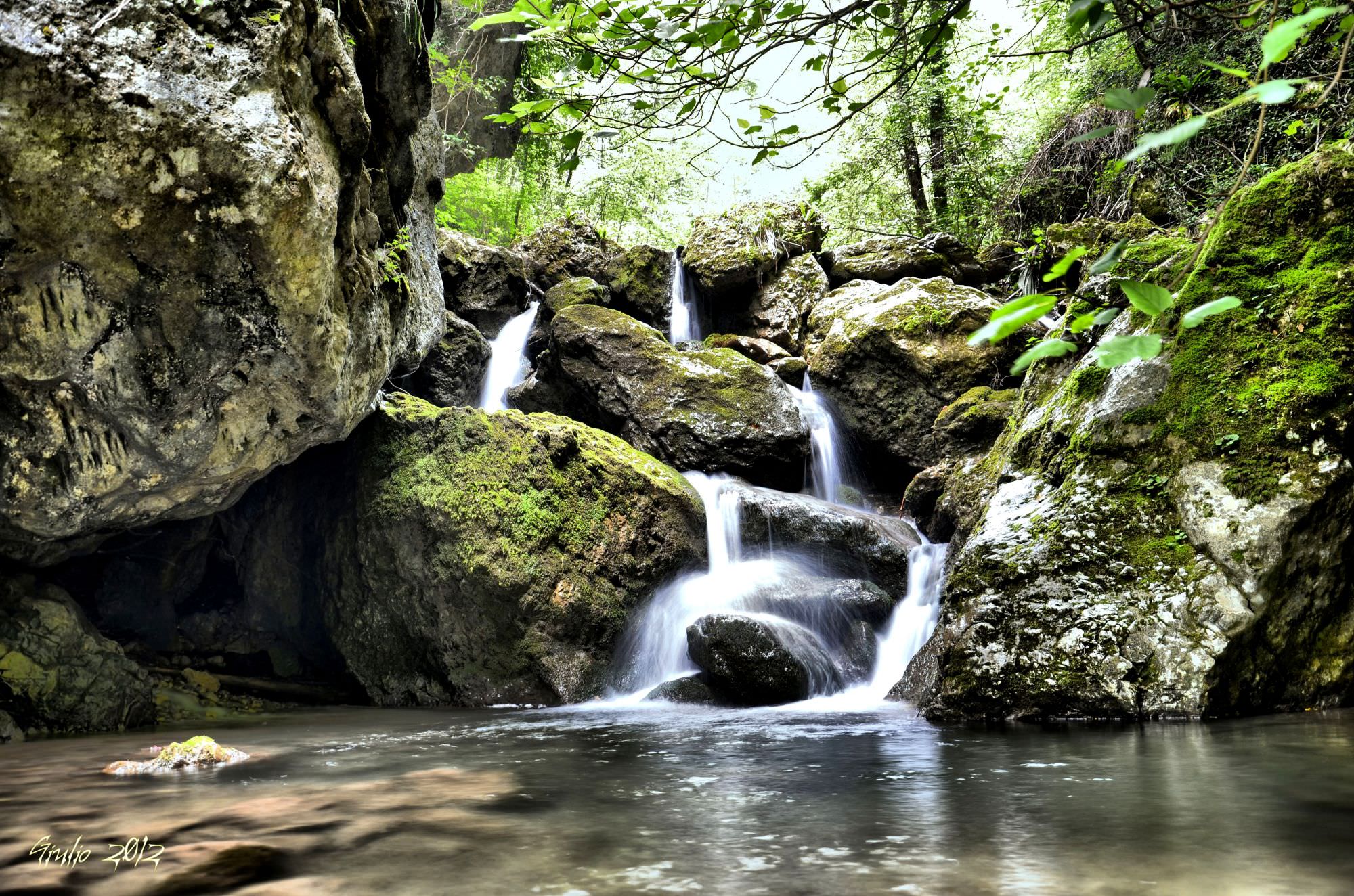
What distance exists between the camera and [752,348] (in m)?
13.9

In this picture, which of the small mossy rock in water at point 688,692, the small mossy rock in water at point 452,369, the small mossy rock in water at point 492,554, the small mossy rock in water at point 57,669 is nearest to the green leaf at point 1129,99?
the small mossy rock in water at point 688,692

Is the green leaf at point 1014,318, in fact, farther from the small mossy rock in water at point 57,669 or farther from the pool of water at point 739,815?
the small mossy rock in water at point 57,669

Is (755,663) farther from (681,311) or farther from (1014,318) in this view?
(681,311)

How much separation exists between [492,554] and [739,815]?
5692mm

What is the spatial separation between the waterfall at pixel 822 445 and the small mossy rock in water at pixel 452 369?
15.8 feet

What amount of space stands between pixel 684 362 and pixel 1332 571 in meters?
8.11

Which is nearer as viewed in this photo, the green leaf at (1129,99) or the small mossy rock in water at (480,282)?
the green leaf at (1129,99)

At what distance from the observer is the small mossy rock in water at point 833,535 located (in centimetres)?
970

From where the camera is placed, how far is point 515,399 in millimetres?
12953

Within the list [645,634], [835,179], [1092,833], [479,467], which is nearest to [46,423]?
[479,467]

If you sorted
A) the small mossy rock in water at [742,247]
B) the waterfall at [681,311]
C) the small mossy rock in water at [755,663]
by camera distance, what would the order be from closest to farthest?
the small mossy rock in water at [755,663] → the small mossy rock in water at [742,247] → the waterfall at [681,311]

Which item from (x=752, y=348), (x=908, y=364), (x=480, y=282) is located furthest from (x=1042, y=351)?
(x=480, y=282)

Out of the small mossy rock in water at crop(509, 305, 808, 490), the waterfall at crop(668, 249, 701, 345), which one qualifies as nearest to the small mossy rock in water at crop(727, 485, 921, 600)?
the small mossy rock in water at crop(509, 305, 808, 490)

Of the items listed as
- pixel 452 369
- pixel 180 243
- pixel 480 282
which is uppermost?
pixel 480 282
